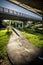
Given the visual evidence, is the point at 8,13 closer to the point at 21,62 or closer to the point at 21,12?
the point at 21,12

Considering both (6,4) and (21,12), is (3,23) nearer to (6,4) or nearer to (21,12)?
(21,12)

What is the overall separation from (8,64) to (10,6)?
17.5 metres

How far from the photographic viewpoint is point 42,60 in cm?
1028

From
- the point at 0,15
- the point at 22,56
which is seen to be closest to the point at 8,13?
the point at 0,15

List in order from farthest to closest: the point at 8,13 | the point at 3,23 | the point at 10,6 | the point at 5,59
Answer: the point at 3,23 → the point at 10,6 → the point at 8,13 → the point at 5,59

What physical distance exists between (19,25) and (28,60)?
30.8m

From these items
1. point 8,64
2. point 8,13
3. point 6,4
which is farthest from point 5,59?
point 6,4

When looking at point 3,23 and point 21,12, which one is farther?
point 3,23

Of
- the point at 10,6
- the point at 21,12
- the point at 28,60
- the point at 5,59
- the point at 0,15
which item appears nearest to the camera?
the point at 28,60

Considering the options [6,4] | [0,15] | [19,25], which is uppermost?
[6,4]

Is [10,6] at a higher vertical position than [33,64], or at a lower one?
higher

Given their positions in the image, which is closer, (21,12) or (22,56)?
(22,56)

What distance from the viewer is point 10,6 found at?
84.0 ft

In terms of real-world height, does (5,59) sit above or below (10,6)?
below
